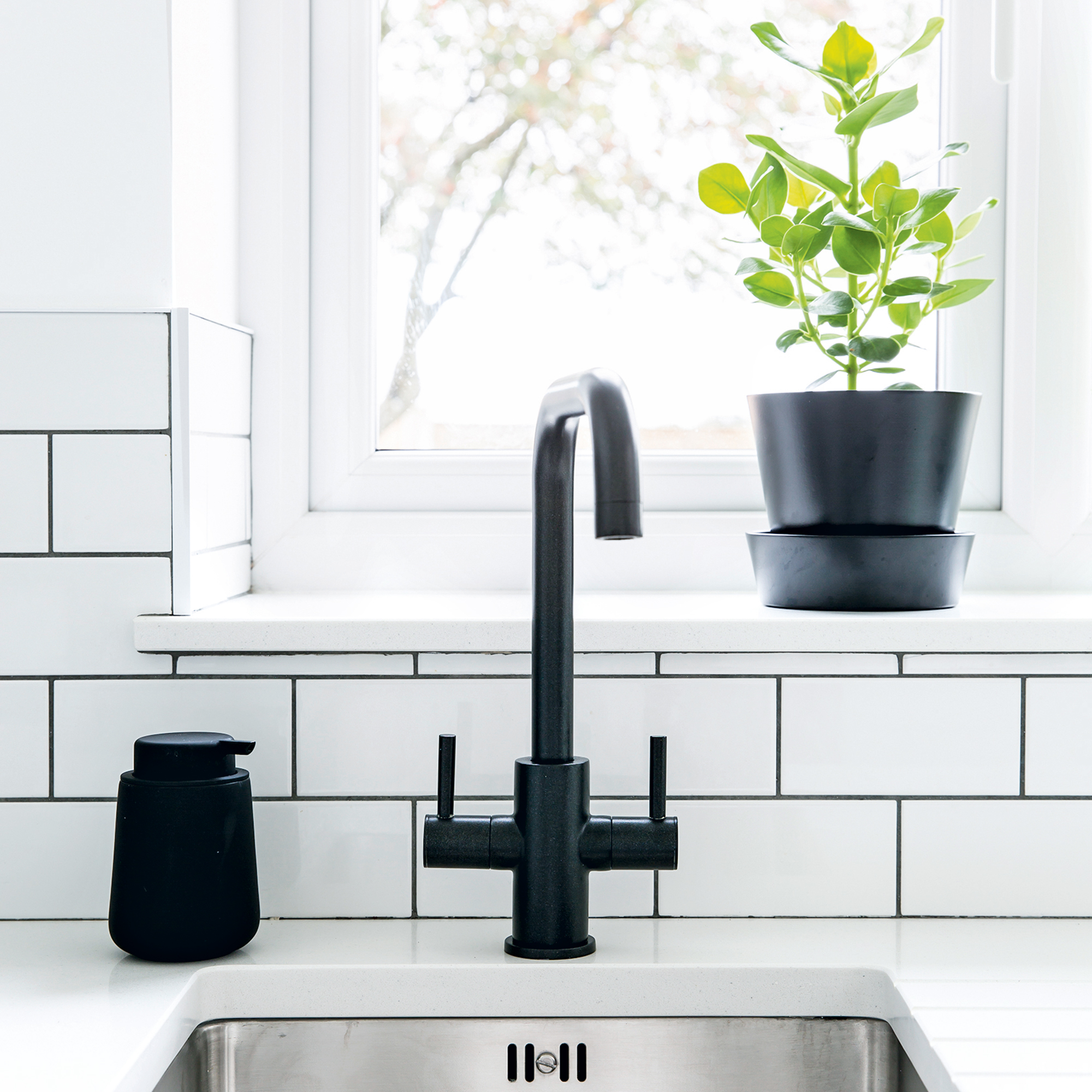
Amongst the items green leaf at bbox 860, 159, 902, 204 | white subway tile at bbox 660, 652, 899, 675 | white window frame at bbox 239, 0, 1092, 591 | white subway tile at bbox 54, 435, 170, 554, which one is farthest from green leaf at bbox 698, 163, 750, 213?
white subway tile at bbox 54, 435, 170, 554

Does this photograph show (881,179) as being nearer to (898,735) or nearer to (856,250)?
(856,250)

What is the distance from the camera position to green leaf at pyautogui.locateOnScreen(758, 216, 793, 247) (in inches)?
37.6

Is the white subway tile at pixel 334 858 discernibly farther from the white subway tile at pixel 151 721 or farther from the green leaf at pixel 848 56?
the green leaf at pixel 848 56

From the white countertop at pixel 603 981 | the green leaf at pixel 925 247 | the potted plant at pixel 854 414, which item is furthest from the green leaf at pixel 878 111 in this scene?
the white countertop at pixel 603 981

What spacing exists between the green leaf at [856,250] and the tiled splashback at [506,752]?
12.8 inches

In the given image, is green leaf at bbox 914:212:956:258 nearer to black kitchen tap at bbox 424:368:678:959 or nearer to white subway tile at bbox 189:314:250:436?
black kitchen tap at bbox 424:368:678:959

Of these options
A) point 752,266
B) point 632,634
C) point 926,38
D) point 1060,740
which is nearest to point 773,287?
point 752,266

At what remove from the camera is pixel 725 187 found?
973 millimetres

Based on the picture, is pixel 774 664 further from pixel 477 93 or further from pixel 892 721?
pixel 477 93

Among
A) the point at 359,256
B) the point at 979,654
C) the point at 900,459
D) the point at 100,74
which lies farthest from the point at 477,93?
the point at 979,654

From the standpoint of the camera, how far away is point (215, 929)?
799mm

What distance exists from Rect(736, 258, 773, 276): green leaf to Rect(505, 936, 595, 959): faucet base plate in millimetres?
566

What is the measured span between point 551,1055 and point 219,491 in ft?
A: 1.75

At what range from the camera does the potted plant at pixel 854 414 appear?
0.94 m
